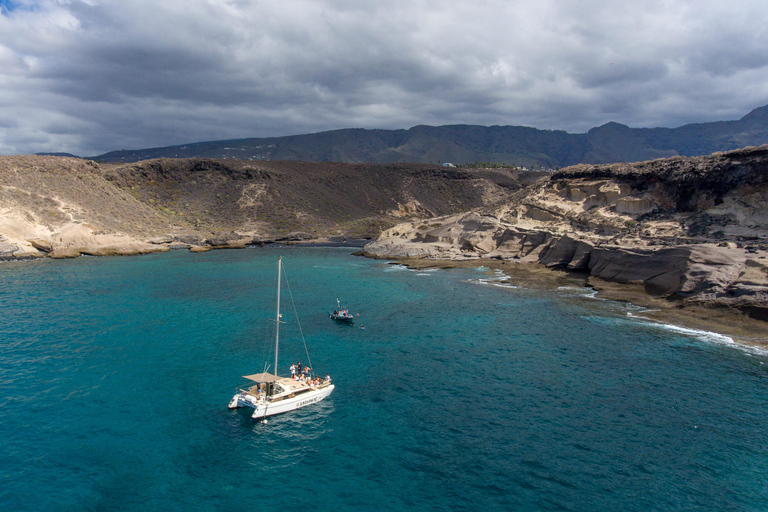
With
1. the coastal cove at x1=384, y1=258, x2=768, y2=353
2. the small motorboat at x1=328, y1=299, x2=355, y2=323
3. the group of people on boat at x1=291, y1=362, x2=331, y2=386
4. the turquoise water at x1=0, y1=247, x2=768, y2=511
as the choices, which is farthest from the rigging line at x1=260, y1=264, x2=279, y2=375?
the coastal cove at x1=384, y1=258, x2=768, y2=353

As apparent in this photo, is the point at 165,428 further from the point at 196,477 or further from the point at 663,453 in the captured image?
the point at 663,453

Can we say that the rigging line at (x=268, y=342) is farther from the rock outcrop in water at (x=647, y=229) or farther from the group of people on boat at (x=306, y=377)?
the rock outcrop in water at (x=647, y=229)

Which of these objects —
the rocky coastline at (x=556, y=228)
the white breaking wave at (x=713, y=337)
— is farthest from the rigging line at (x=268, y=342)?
the rocky coastline at (x=556, y=228)

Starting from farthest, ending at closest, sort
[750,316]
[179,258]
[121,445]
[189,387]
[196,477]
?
1. [179,258]
2. [750,316]
3. [189,387]
4. [121,445]
5. [196,477]

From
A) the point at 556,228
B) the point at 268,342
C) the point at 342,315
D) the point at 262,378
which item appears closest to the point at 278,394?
the point at 262,378

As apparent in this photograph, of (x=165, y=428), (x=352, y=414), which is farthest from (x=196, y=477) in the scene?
(x=352, y=414)
